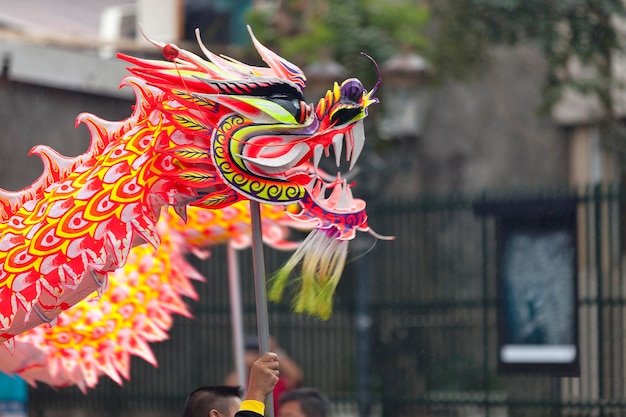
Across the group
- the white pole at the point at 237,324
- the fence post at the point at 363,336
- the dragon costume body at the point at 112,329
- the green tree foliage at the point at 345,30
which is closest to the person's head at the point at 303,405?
the white pole at the point at 237,324

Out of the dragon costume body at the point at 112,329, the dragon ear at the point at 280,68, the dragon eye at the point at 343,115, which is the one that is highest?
the dragon ear at the point at 280,68

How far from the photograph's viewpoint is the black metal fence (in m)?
8.69

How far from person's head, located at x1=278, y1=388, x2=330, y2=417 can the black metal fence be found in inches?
107

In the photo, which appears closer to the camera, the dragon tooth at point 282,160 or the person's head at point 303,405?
the dragon tooth at point 282,160

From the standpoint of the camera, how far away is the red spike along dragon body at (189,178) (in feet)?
12.6

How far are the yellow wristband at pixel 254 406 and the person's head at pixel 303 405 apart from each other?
2067 mm

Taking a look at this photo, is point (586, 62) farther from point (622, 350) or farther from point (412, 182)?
point (412, 182)

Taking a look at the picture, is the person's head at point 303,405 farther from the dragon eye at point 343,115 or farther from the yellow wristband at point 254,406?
the dragon eye at point 343,115

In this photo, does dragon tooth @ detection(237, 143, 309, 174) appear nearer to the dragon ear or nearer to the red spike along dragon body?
the red spike along dragon body

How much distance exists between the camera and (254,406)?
3.67 meters

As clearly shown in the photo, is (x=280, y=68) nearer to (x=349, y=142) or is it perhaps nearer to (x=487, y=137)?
(x=349, y=142)

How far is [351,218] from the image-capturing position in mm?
4051

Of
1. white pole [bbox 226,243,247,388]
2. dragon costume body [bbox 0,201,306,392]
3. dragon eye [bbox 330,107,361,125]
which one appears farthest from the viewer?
white pole [bbox 226,243,247,388]

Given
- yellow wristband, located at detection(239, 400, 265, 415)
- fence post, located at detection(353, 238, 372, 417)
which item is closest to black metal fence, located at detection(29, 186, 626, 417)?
fence post, located at detection(353, 238, 372, 417)
